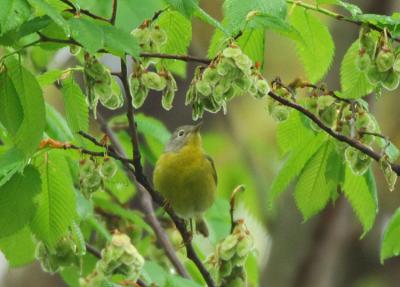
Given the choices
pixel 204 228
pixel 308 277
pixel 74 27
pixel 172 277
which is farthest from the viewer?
pixel 308 277

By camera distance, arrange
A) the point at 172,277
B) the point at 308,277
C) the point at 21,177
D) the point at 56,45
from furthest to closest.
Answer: the point at 308,277 < the point at 172,277 < the point at 21,177 < the point at 56,45

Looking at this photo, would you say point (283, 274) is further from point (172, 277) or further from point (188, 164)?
point (172, 277)

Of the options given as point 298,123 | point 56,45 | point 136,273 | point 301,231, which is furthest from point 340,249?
point 56,45

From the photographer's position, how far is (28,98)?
7.89ft

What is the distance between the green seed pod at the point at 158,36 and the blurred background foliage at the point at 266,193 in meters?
0.05

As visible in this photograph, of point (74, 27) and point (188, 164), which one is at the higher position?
point (74, 27)

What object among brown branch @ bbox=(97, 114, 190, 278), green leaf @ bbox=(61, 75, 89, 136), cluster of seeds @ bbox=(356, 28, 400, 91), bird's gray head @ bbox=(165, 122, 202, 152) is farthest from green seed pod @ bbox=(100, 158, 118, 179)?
bird's gray head @ bbox=(165, 122, 202, 152)

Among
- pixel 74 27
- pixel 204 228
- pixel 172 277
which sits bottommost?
pixel 204 228

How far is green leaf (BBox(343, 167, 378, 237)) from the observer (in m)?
3.20

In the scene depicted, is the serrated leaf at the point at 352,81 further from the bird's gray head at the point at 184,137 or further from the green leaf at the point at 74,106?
the bird's gray head at the point at 184,137

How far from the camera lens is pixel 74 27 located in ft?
7.39

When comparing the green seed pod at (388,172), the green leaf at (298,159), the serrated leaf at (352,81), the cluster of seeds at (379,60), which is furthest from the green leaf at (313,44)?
the green seed pod at (388,172)

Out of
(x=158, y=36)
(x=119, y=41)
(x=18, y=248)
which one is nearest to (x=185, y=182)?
(x=18, y=248)

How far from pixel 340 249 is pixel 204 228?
1.29 metres
